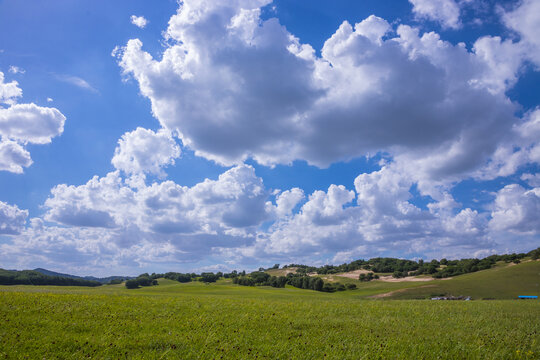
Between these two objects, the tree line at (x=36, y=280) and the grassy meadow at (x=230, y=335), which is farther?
the tree line at (x=36, y=280)

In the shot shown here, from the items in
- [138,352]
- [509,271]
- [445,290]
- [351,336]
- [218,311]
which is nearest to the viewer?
[138,352]

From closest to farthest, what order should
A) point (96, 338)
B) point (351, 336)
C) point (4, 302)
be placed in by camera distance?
point (96, 338) → point (351, 336) → point (4, 302)

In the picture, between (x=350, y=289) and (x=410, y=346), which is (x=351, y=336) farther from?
(x=350, y=289)

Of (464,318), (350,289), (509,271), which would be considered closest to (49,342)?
(464,318)

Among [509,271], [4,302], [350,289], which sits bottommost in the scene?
[350,289]

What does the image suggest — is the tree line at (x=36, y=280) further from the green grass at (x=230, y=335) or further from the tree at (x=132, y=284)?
the green grass at (x=230, y=335)

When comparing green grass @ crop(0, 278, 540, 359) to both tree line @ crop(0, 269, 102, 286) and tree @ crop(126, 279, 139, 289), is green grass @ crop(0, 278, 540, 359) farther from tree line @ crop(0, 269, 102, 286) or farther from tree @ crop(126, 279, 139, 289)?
tree line @ crop(0, 269, 102, 286)

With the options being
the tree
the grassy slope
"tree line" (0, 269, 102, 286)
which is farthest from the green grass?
"tree line" (0, 269, 102, 286)

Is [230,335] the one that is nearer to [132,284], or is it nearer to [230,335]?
[230,335]

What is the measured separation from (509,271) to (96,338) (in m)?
121

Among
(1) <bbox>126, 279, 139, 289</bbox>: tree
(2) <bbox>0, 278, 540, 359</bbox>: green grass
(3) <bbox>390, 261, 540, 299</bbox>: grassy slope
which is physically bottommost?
(1) <bbox>126, 279, 139, 289</bbox>: tree

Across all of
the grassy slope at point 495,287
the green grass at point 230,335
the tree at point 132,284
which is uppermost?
the green grass at point 230,335

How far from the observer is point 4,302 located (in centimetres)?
1855

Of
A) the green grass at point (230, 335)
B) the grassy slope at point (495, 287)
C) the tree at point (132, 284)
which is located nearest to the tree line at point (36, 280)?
the tree at point (132, 284)
